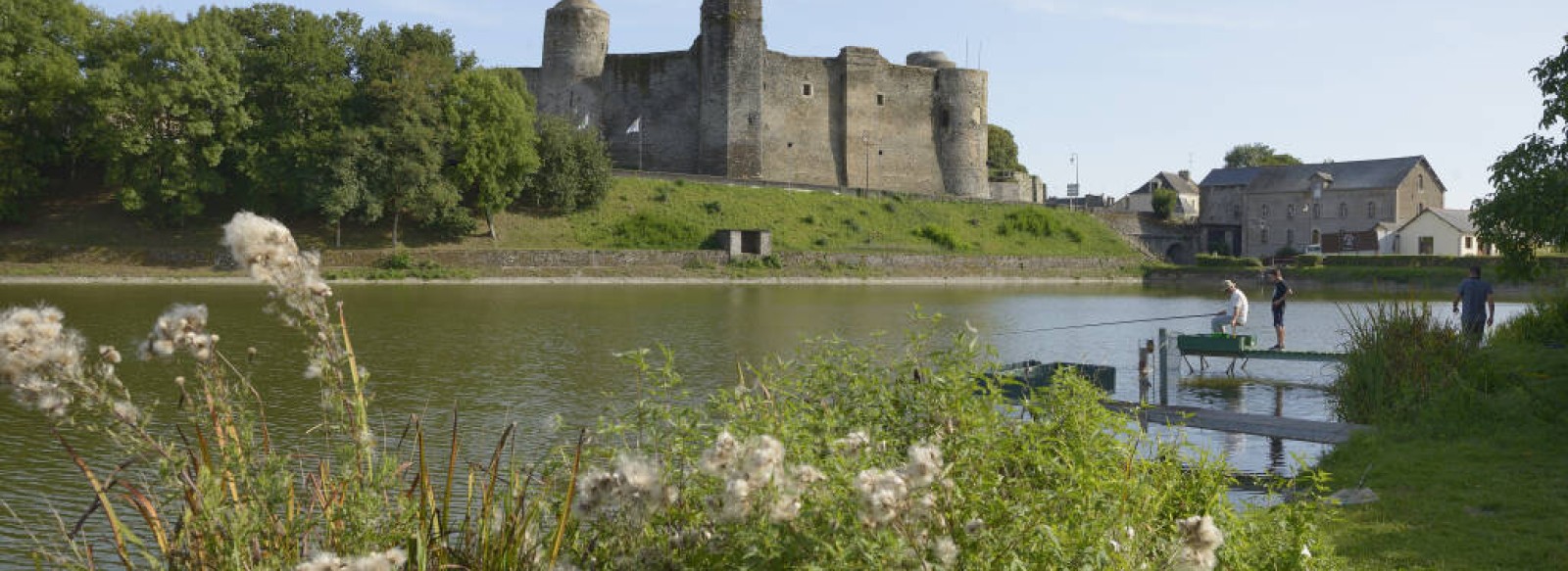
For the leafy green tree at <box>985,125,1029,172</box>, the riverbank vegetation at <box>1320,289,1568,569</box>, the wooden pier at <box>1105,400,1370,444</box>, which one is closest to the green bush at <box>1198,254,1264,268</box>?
the leafy green tree at <box>985,125,1029,172</box>

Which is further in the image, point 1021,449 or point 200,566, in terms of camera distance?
point 1021,449

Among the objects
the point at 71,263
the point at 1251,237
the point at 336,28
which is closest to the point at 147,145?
the point at 71,263

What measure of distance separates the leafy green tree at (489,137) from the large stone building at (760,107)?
35.7 ft

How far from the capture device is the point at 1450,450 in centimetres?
908

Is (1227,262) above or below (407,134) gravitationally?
below

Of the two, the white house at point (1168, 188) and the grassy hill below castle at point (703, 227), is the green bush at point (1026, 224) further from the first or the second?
the white house at point (1168, 188)

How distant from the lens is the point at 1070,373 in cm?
589

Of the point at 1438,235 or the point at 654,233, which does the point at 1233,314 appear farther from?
the point at 1438,235

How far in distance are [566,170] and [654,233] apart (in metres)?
4.29

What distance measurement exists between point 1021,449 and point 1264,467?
5.71m

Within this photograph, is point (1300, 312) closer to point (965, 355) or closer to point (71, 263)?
point (965, 355)

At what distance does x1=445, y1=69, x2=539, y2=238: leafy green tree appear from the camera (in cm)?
4206

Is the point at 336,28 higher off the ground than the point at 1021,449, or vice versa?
the point at 336,28

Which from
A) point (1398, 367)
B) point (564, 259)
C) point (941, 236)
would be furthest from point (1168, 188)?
point (1398, 367)
